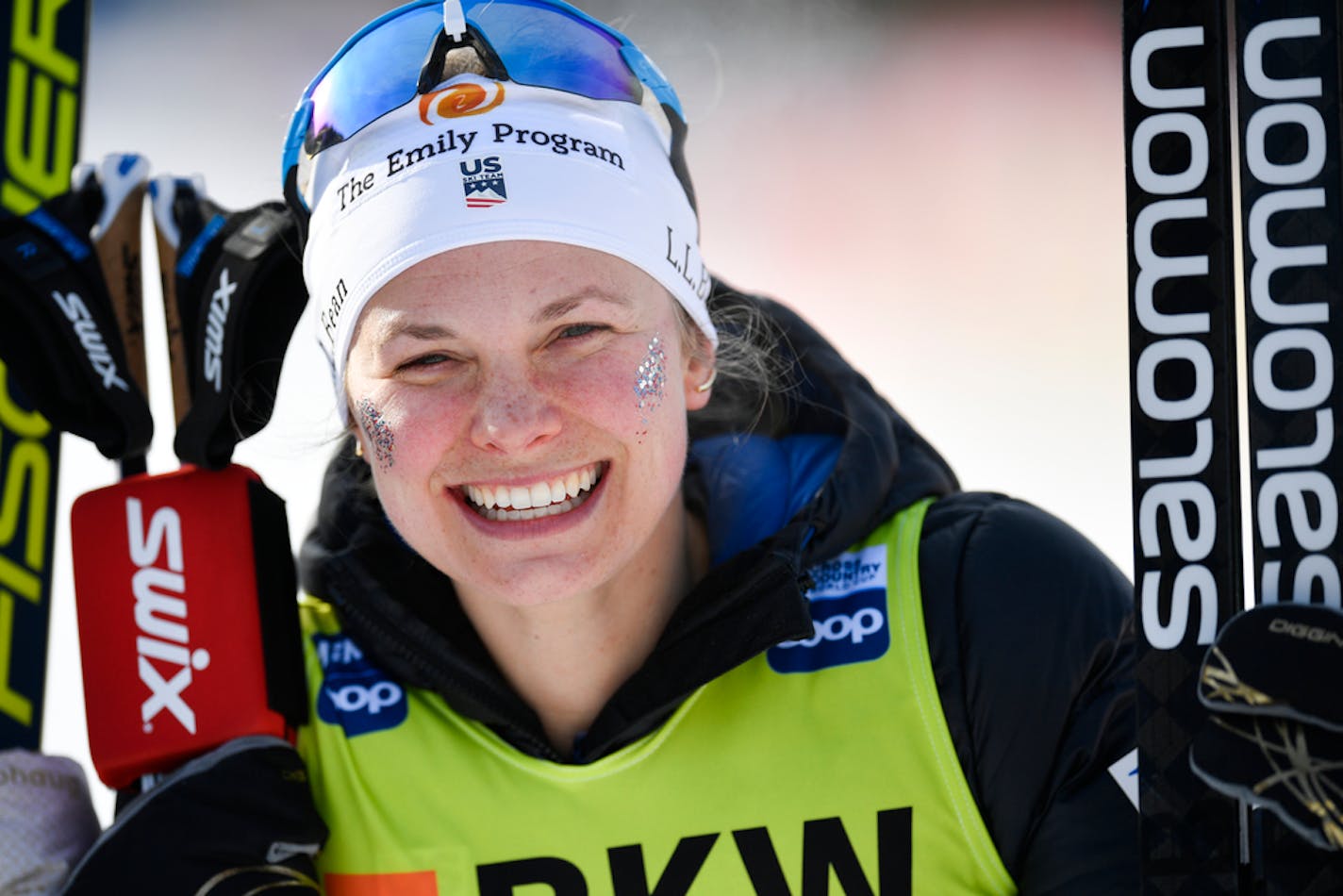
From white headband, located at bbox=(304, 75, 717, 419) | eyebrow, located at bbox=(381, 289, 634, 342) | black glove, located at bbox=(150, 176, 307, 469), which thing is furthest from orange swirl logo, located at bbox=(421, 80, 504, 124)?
black glove, located at bbox=(150, 176, 307, 469)

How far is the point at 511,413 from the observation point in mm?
1759

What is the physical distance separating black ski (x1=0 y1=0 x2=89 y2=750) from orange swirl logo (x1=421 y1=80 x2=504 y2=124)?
794 millimetres

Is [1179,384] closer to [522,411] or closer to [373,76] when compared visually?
[522,411]

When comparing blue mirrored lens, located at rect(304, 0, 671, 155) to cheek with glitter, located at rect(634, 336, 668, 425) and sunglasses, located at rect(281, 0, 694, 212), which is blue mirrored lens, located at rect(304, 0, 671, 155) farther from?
cheek with glitter, located at rect(634, 336, 668, 425)

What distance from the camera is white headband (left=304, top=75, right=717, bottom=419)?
5.93ft

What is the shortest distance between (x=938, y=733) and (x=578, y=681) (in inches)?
19.8

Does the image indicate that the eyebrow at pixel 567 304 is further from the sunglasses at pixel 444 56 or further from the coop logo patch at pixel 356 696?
the coop logo patch at pixel 356 696

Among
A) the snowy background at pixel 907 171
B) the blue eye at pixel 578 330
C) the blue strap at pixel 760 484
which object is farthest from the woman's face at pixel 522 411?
the snowy background at pixel 907 171

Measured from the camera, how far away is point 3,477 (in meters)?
2.49

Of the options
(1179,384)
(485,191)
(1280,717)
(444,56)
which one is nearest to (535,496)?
(485,191)

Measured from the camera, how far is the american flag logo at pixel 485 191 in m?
1.80

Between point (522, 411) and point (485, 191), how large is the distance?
28 centimetres

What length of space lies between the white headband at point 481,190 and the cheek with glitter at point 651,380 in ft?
0.34

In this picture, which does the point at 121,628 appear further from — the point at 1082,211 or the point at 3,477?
the point at 1082,211
